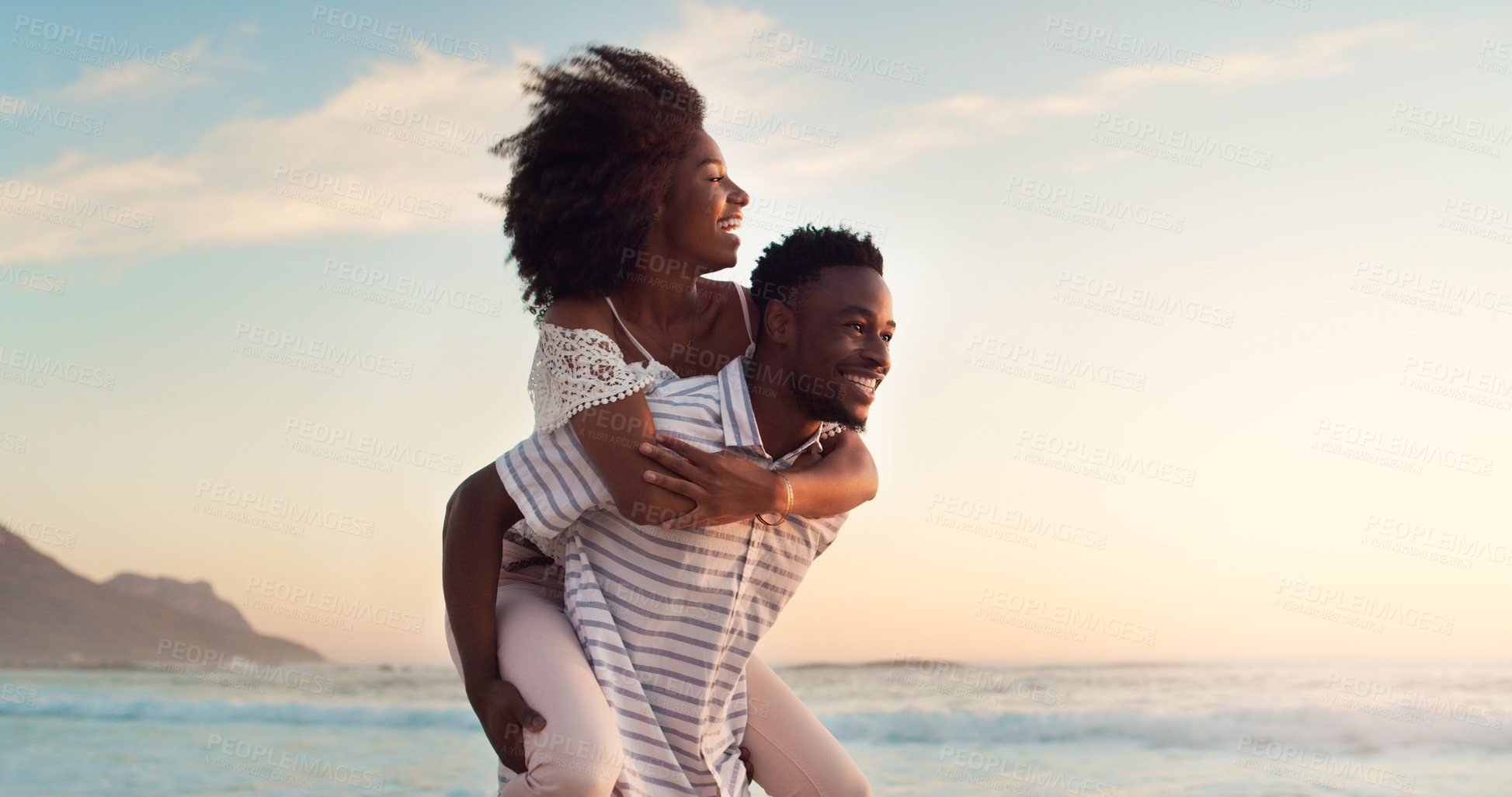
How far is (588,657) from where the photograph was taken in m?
2.69

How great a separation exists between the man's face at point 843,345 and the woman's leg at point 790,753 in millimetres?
903

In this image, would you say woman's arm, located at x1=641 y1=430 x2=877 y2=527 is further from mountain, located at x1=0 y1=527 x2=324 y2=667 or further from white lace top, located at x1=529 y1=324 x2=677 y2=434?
mountain, located at x1=0 y1=527 x2=324 y2=667

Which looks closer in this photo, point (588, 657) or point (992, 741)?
point (588, 657)

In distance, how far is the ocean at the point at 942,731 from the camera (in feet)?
27.9

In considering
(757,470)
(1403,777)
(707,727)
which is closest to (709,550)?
(757,470)

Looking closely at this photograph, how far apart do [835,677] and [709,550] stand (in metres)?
11.7

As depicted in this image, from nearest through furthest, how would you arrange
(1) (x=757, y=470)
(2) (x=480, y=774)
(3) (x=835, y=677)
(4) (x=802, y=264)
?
(1) (x=757, y=470)
(4) (x=802, y=264)
(2) (x=480, y=774)
(3) (x=835, y=677)

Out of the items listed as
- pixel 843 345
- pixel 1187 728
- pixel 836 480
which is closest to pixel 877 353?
pixel 843 345

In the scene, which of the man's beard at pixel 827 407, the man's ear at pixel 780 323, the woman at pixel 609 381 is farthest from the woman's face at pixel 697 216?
the man's beard at pixel 827 407

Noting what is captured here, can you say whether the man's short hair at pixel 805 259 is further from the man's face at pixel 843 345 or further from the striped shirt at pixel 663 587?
the striped shirt at pixel 663 587

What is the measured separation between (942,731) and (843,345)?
9.32 meters

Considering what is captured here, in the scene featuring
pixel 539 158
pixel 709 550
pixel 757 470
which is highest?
pixel 539 158

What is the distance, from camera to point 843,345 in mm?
2818

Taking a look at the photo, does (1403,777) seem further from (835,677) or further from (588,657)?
(588,657)
